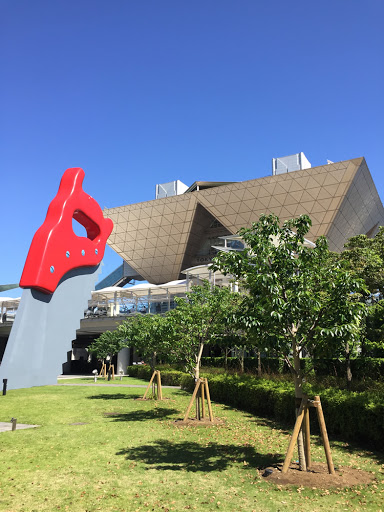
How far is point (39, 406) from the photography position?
52.9 ft

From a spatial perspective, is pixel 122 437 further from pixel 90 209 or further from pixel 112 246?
pixel 112 246

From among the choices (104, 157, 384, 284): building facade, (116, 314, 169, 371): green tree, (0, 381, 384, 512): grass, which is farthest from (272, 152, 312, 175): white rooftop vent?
(0, 381, 384, 512): grass

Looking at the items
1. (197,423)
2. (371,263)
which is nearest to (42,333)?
(197,423)

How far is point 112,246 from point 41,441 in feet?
171

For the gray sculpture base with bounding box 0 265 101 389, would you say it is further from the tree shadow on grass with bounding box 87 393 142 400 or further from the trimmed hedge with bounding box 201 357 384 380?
the trimmed hedge with bounding box 201 357 384 380

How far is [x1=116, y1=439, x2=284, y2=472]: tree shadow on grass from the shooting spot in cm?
790

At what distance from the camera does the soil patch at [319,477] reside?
6.73 meters

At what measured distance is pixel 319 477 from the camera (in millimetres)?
6973

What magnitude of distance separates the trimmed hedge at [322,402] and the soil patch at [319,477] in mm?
2291

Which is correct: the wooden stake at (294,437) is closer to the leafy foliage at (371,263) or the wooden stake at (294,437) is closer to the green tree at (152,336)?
the green tree at (152,336)

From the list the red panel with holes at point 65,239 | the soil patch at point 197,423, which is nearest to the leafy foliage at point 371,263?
the soil patch at point 197,423

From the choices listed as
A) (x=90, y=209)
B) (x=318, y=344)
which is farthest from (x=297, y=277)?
(x=90, y=209)

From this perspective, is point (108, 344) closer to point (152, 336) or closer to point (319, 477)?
point (152, 336)

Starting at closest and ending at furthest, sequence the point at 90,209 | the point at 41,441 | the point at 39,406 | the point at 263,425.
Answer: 1. the point at 41,441
2. the point at 263,425
3. the point at 39,406
4. the point at 90,209
